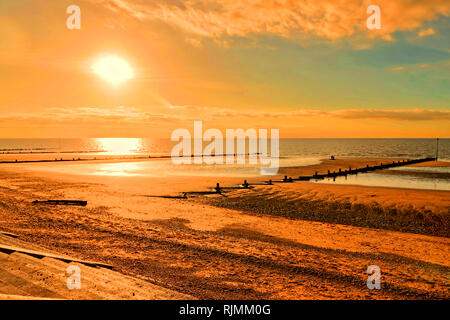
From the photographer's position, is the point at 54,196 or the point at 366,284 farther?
the point at 54,196

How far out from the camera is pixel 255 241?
1323cm

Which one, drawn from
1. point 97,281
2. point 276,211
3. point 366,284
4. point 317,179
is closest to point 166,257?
point 97,281

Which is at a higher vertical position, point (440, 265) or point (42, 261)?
point (42, 261)

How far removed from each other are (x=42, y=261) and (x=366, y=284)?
9.94 metres

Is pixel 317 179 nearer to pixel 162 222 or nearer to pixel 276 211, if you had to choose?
pixel 276 211

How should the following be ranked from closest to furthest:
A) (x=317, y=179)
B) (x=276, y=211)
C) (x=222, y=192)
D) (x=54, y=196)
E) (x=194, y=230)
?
1. (x=194, y=230)
2. (x=276, y=211)
3. (x=54, y=196)
4. (x=222, y=192)
5. (x=317, y=179)

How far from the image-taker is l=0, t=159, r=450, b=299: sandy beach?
8914mm

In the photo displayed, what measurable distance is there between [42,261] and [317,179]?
39306mm

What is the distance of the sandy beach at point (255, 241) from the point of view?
→ 8914 mm

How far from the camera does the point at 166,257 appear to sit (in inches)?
423
